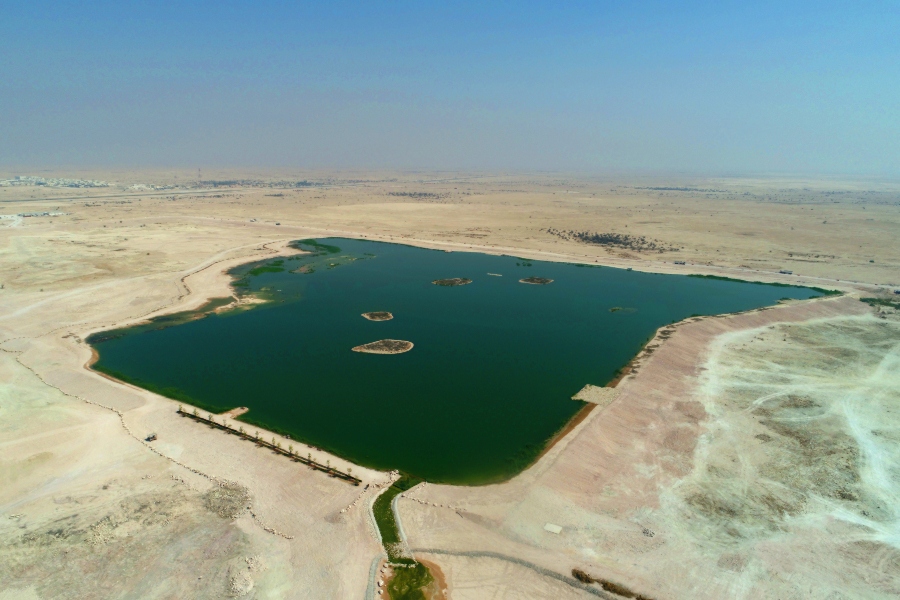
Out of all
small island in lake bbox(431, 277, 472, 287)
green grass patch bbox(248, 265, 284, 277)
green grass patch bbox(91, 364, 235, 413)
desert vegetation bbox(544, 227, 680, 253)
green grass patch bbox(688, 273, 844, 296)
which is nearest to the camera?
green grass patch bbox(91, 364, 235, 413)

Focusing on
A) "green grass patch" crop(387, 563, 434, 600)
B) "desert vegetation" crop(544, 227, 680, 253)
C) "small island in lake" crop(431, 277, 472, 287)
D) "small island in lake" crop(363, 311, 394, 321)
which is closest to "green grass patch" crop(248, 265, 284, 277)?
"small island in lake" crop(431, 277, 472, 287)

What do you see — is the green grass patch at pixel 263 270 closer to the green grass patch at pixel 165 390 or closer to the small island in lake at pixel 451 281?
the small island in lake at pixel 451 281

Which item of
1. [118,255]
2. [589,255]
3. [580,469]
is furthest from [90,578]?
[589,255]

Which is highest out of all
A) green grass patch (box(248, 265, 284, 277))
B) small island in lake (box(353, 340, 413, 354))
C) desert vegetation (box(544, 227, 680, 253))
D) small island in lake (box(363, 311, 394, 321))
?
desert vegetation (box(544, 227, 680, 253))

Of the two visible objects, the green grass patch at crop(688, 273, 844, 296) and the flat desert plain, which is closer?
the flat desert plain

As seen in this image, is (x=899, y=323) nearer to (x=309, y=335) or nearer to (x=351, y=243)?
(x=309, y=335)

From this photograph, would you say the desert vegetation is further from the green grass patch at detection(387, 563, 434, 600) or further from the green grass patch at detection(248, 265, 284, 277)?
the green grass patch at detection(387, 563, 434, 600)

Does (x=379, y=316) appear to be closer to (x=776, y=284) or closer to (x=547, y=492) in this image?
(x=547, y=492)

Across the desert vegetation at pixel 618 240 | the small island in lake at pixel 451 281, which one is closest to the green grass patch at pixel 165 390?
the small island in lake at pixel 451 281
